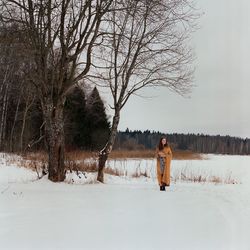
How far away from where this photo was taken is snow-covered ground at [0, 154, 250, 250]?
714 cm

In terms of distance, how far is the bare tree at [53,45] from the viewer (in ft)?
43.4

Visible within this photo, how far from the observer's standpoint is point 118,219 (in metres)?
8.63

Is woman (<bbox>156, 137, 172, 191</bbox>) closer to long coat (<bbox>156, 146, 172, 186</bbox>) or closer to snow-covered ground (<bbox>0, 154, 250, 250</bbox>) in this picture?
long coat (<bbox>156, 146, 172, 186</bbox>)

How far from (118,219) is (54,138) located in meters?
5.74

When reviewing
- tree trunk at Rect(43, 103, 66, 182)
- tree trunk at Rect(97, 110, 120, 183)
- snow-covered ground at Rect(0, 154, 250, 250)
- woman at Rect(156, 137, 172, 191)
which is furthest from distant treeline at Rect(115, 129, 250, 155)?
snow-covered ground at Rect(0, 154, 250, 250)

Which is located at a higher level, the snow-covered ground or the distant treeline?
the distant treeline

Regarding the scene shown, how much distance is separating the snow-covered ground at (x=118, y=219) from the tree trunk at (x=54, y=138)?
1419 millimetres

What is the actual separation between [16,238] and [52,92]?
→ 23.6ft

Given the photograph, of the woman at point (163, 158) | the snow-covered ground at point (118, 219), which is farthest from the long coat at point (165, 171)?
the snow-covered ground at point (118, 219)

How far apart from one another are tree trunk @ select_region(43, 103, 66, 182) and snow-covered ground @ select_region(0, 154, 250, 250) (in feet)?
4.66

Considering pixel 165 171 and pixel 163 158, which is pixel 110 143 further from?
pixel 165 171

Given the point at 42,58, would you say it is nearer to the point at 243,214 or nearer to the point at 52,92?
the point at 52,92

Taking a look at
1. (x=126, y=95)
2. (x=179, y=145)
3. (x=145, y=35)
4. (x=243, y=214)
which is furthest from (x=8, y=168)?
(x=179, y=145)

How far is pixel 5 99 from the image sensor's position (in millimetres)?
38438
